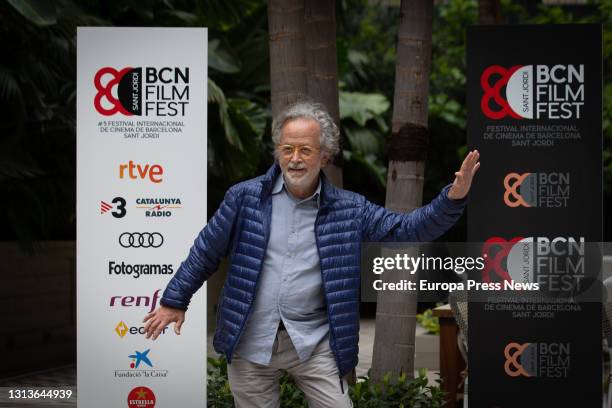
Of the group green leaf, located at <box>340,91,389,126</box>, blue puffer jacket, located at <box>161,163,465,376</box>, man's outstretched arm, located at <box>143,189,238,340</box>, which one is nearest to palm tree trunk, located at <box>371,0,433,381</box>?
blue puffer jacket, located at <box>161,163,465,376</box>

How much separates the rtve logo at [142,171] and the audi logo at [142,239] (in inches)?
12.2

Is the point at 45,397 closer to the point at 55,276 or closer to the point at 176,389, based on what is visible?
the point at 176,389

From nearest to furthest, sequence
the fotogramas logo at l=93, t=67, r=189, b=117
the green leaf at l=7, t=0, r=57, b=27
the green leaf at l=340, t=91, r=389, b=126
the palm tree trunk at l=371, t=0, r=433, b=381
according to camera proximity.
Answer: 1. the fotogramas logo at l=93, t=67, r=189, b=117
2. the palm tree trunk at l=371, t=0, r=433, b=381
3. the green leaf at l=7, t=0, r=57, b=27
4. the green leaf at l=340, t=91, r=389, b=126

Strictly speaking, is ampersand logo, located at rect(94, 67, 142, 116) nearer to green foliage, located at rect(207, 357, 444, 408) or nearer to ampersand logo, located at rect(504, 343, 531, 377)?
green foliage, located at rect(207, 357, 444, 408)

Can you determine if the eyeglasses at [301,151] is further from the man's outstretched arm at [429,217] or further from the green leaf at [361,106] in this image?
the green leaf at [361,106]

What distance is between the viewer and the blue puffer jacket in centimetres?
424

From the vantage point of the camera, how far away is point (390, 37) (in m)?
21.5

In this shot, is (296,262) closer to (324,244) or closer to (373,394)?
(324,244)

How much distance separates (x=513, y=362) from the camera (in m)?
5.51

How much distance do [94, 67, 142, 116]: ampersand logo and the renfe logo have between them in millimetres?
1049

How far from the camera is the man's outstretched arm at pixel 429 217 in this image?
415 cm

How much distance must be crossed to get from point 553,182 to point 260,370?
1987mm

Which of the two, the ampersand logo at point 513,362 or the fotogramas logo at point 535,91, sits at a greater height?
the fotogramas logo at point 535,91

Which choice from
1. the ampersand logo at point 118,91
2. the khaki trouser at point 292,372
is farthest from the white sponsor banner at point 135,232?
the khaki trouser at point 292,372
